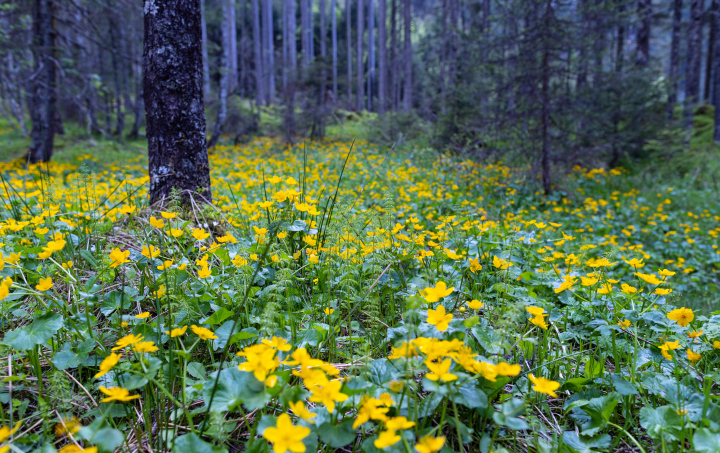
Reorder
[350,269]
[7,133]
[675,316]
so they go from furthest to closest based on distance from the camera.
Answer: [7,133] < [350,269] < [675,316]

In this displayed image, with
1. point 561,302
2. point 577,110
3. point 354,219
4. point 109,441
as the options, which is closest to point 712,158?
point 577,110

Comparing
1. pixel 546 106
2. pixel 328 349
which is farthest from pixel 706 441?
pixel 546 106

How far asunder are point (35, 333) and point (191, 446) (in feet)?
2.52

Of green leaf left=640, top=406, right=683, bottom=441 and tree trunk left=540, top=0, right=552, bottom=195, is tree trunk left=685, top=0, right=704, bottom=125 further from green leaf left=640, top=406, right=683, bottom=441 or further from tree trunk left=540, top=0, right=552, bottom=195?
green leaf left=640, top=406, right=683, bottom=441

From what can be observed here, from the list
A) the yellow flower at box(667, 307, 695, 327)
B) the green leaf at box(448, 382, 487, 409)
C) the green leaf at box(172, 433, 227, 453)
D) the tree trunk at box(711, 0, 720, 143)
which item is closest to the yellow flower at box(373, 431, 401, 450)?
the green leaf at box(448, 382, 487, 409)

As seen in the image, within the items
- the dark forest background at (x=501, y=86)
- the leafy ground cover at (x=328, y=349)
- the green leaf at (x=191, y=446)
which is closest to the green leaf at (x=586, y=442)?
the leafy ground cover at (x=328, y=349)

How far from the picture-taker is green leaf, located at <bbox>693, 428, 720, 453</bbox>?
1.00 metres

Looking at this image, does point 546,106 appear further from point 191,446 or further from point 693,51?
point 693,51

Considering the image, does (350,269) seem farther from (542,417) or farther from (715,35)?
(715,35)

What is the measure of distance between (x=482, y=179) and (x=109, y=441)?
6325mm

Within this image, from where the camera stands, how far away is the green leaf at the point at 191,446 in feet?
3.17

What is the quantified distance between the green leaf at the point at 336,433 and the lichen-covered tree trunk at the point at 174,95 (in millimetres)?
2040

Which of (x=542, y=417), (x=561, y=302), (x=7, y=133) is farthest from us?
(x=7, y=133)

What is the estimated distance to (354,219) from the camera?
2.37 meters
